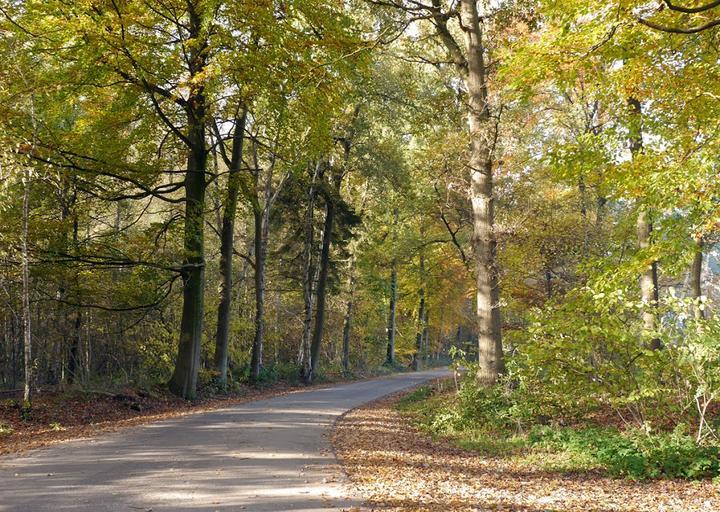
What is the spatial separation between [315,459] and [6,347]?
16.7 metres

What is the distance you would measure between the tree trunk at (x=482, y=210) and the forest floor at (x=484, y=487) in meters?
2.91

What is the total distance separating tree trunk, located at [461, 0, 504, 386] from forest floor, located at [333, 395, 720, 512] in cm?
291

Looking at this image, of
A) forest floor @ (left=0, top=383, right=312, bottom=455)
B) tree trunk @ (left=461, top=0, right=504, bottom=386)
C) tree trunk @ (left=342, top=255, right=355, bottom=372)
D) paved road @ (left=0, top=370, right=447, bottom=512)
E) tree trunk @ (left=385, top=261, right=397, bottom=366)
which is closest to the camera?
paved road @ (left=0, top=370, right=447, bottom=512)

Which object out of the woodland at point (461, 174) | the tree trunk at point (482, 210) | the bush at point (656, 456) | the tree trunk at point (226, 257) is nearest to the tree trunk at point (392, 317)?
the woodland at point (461, 174)

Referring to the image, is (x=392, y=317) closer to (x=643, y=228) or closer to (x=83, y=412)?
(x=643, y=228)

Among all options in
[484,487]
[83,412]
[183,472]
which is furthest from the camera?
[83,412]

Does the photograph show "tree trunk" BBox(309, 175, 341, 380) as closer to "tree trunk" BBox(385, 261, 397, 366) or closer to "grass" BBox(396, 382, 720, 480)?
"tree trunk" BBox(385, 261, 397, 366)

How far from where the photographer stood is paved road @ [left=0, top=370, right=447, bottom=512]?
554cm

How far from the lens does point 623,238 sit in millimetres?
18016

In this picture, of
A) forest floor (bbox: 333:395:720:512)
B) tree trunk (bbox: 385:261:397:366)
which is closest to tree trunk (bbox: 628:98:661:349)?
forest floor (bbox: 333:395:720:512)

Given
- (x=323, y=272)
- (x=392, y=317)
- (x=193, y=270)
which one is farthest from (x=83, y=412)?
(x=392, y=317)

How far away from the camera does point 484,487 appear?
6934 mm

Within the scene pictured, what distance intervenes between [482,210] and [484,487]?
6511mm

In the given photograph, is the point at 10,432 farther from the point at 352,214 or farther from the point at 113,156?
the point at 352,214
